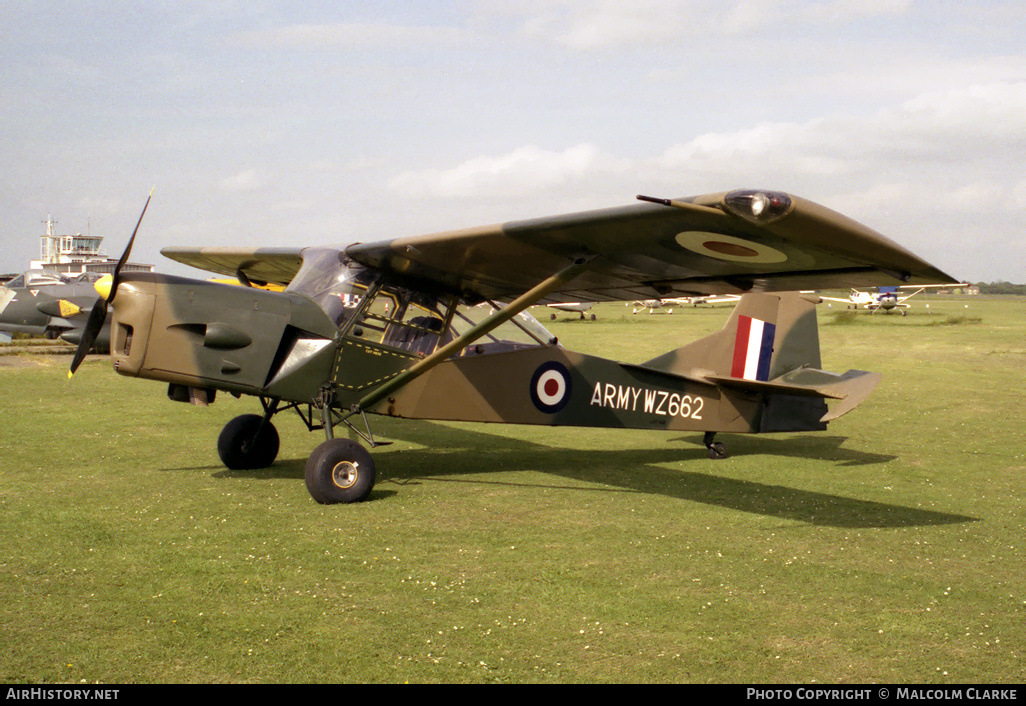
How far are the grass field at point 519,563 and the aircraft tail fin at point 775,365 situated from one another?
25.5 inches

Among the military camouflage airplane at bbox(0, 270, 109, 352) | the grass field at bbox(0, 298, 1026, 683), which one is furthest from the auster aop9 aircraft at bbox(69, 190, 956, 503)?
the military camouflage airplane at bbox(0, 270, 109, 352)

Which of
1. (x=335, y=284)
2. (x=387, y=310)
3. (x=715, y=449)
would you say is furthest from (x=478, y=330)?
(x=715, y=449)

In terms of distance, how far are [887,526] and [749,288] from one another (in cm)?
240

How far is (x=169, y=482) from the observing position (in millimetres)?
8352

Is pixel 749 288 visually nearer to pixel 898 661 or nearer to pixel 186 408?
pixel 898 661

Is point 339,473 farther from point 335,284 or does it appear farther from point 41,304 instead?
point 41,304

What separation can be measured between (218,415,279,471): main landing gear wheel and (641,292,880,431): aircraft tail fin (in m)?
4.43

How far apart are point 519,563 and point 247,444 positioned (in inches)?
173

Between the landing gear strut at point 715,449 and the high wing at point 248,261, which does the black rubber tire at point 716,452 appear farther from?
the high wing at point 248,261

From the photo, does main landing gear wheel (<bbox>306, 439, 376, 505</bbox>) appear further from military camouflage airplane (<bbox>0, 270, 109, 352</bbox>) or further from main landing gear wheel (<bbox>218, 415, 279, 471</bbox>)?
military camouflage airplane (<bbox>0, 270, 109, 352</bbox>)

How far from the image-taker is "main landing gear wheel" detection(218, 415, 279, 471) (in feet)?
29.8

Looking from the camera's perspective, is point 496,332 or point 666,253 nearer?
point 666,253

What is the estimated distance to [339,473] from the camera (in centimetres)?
768

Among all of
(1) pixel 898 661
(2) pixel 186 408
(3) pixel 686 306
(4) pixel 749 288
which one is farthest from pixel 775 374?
(3) pixel 686 306
